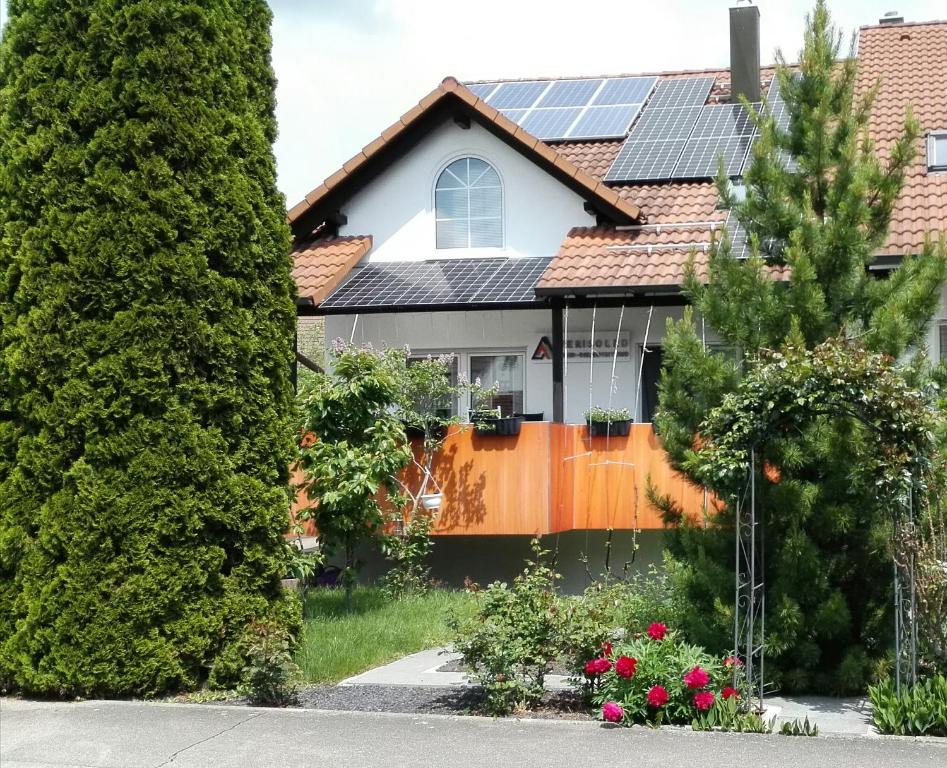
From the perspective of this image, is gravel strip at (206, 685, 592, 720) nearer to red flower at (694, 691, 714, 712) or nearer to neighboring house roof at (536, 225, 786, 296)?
red flower at (694, 691, 714, 712)

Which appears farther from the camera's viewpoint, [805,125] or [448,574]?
[448,574]

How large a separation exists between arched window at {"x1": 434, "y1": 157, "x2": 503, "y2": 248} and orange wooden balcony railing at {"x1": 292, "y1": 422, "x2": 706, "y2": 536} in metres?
3.85

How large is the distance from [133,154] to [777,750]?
5979 mm

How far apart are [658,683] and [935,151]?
38.9ft

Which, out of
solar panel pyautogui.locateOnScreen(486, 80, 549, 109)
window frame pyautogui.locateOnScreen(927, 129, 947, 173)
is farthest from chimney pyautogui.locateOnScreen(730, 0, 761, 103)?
solar panel pyautogui.locateOnScreen(486, 80, 549, 109)

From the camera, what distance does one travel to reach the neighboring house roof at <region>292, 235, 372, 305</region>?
650 inches

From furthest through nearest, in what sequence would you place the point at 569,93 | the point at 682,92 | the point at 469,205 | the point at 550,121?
the point at 569,93 → the point at 682,92 → the point at 550,121 → the point at 469,205

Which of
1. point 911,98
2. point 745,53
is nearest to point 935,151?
point 911,98

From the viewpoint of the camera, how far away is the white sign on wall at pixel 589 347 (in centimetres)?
1681

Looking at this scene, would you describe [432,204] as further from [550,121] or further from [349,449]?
[349,449]

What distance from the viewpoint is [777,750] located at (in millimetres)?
7340

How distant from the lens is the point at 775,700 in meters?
9.12

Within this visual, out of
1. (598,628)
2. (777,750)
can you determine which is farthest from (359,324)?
(777,750)

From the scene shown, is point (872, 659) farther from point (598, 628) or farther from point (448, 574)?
point (448, 574)
